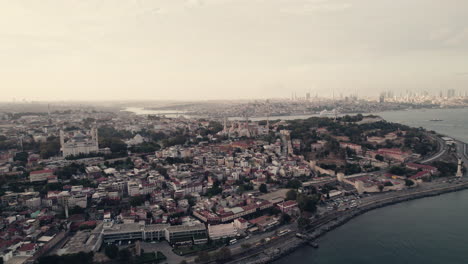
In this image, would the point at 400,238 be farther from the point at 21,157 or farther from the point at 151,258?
the point at 21,157

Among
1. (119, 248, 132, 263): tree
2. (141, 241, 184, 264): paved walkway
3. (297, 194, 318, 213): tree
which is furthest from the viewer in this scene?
(297, 194, 318, 213): tree

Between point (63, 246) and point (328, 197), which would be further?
point (328, 197)

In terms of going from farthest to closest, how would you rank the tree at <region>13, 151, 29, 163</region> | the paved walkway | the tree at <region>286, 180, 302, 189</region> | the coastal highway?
the coastal highway < the tree at <region>13, 151, 29, 163</region> < the tree at <region>286, 180, 302, 189</region> < the paved walkway

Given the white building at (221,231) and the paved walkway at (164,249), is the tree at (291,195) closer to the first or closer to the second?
the white building at (221,231)

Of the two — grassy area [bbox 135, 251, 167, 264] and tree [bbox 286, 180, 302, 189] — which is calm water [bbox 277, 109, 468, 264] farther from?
grassy area [bbox 135, 251, 167, 264]

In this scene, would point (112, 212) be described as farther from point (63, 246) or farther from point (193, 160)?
point (193, 160)

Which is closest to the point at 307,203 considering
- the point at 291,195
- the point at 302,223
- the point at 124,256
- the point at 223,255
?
the point at 291,195

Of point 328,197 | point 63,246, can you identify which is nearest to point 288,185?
point 328,197

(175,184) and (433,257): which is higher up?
(175,184)

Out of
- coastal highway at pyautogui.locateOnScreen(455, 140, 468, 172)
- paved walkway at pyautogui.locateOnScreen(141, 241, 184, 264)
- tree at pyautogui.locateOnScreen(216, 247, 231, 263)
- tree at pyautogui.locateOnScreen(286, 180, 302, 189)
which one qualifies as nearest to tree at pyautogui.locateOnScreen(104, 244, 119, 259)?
paved walkway at pyautogui.locateOnScreen(141, 241, 184, 264)
